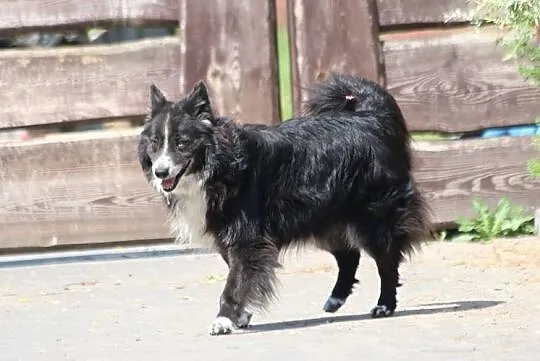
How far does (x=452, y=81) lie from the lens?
988cm

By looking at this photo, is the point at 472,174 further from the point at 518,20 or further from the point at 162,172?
the point at 162,172

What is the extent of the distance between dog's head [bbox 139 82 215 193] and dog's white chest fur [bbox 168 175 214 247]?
70mm

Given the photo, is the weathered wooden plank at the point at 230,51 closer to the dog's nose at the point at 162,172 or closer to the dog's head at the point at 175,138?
the dog's head at the point at 175,138

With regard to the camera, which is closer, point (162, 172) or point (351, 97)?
point (162, 172)

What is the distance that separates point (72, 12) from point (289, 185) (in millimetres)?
3019

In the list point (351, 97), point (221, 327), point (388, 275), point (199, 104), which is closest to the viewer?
point (221, 327)

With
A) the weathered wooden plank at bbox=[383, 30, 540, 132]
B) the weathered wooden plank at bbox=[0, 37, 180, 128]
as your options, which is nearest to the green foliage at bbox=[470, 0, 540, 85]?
the weathered wooden plank at bbox=[383, 30, 540, 132]

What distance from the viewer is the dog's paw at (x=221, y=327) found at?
22.9 feet

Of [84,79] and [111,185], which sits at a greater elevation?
[84,79]

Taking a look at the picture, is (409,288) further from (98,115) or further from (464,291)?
(98,115)

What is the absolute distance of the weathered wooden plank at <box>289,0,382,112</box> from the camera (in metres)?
9.77

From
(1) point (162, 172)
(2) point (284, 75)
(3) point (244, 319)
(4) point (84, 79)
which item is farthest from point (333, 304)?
(4) point (84, 79)

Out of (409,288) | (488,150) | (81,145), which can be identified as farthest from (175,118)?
(488,150)

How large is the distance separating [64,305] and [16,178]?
6.30 feet
